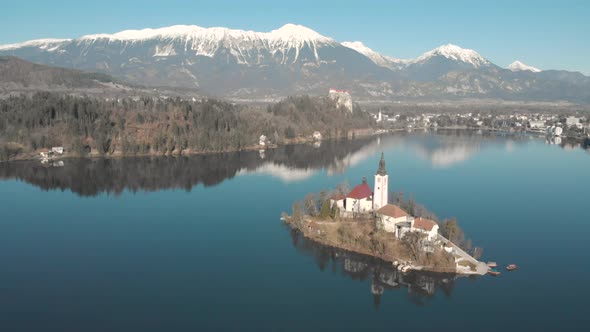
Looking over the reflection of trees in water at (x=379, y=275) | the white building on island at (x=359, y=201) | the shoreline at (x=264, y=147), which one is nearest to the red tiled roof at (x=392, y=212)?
the white building on island at (x=359, y=201)

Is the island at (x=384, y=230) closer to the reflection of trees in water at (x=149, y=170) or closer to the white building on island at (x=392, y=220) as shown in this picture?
the white building on island at (x=392, y=220)

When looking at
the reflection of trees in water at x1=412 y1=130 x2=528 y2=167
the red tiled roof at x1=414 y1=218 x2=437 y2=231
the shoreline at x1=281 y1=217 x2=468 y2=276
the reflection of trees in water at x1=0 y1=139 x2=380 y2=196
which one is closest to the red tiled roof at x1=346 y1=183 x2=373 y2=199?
the shoreline at x1=281 y1=217 x2=468 y2=276

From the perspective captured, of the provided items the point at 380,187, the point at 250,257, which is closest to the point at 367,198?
the point at 380,187

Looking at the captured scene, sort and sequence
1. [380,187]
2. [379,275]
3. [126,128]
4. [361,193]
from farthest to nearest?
[126,128], [361,193], [380,187], [379,275]

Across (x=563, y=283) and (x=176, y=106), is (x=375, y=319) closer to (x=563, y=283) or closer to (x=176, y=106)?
(x=563, y=283)

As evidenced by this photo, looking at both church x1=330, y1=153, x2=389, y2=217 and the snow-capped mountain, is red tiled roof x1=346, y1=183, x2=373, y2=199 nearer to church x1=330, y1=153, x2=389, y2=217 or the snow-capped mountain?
church x1=330, y1=153, x2=389, y2=217

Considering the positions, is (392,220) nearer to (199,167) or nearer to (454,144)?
(199,167)
